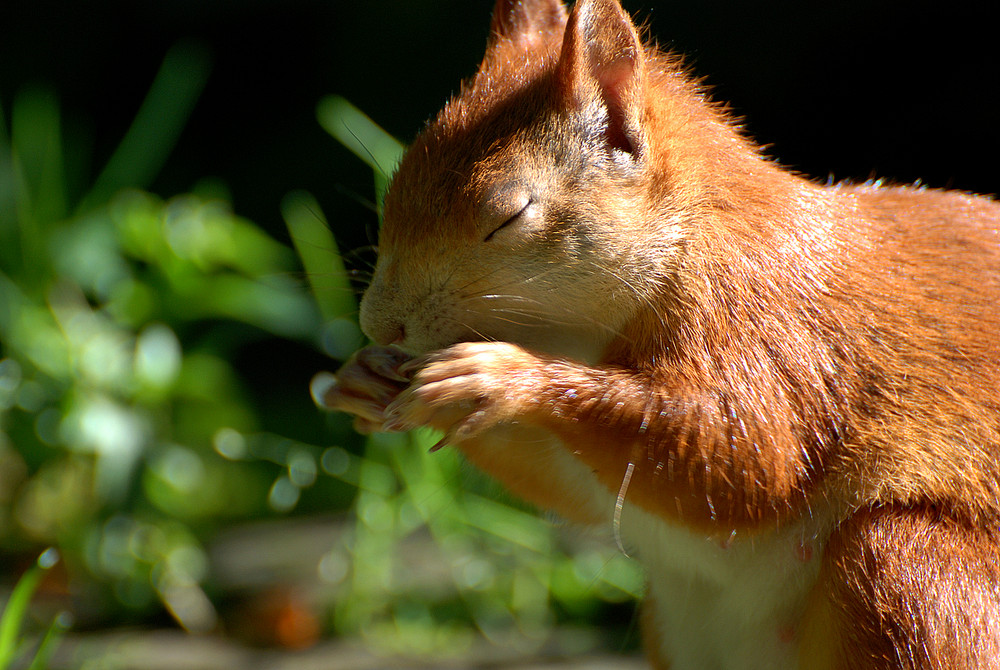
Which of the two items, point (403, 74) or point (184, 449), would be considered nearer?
point (184, 449)

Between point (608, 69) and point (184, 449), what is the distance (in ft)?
7.14

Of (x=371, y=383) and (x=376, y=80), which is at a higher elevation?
(x=371, y=383)

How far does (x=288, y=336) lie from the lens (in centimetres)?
348

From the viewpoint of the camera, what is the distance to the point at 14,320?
2930mm

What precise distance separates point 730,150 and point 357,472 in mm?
1879

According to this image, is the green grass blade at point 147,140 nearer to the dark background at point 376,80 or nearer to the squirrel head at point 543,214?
the dark background at point 376,80

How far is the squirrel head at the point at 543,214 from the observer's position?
54.2 inches

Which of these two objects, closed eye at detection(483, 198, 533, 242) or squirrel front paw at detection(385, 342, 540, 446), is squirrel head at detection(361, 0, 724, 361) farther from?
squirrel front paw at detection(385, 342, 540, 446)

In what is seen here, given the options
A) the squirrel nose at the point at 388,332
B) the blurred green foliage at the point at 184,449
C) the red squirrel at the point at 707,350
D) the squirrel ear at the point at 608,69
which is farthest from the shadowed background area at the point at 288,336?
the squirrel nose at the point at 388,332

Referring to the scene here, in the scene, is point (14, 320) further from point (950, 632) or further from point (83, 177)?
point (950, 632)

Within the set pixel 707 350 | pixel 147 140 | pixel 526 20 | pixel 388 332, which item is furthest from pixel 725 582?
pixel 147 140

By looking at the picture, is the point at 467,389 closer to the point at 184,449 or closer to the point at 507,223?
the point at 507,223

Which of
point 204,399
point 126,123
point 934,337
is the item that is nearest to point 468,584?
point 204,399

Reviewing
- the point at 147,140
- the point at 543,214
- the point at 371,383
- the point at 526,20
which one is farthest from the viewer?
the point at 147,140
